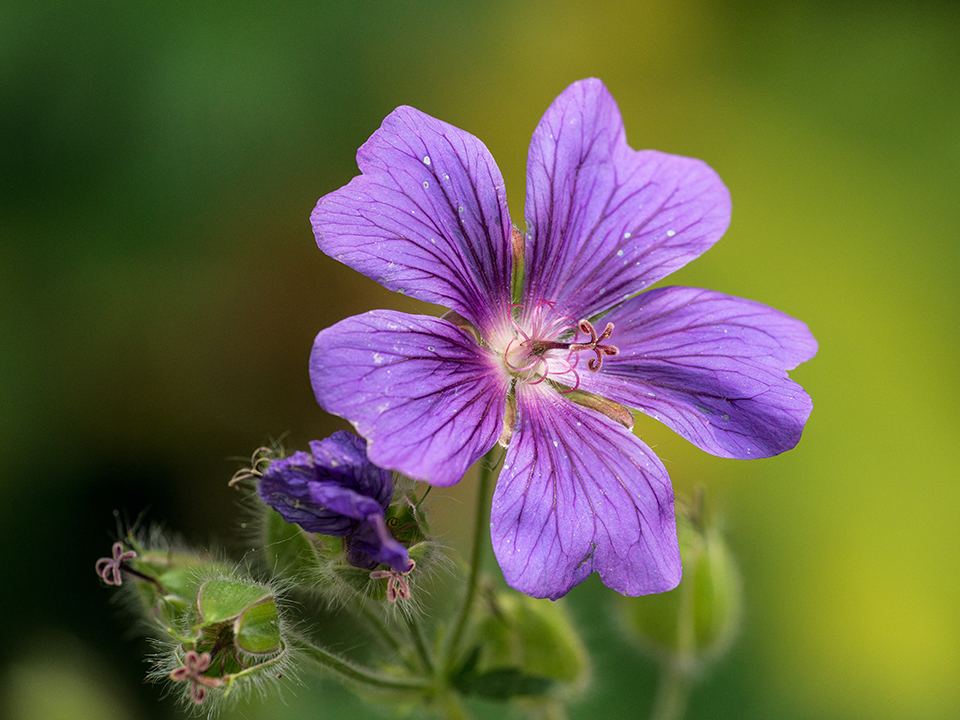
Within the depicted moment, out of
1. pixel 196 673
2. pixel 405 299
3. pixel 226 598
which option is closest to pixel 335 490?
pixel 226 598

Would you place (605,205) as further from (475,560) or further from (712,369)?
(475,560)

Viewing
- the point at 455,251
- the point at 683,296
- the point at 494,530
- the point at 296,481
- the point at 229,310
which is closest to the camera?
the point at 296,481

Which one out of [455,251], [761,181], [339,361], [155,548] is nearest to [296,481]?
[339,361]

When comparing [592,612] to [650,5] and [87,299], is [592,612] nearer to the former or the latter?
[87,299]

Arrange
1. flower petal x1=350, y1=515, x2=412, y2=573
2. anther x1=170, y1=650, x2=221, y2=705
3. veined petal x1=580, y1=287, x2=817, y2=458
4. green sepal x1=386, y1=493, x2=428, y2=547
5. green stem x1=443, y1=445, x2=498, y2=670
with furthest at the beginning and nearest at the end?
green stem x1=443, y1=445, x2=498, y2=670
veined petal x1=580, y1=287, x2=817, y2=458
green sepal x1=386, y1=493, x2=428, y2=547
anther x1=170, y1=650, x2=221, y2=705
flower petal x1=350, y1=515, x2=412, y2=573

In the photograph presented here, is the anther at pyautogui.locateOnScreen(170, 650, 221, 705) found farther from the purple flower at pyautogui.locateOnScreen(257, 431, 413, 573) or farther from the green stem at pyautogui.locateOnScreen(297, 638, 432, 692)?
the purple flower at pyautogui.locateOnScreen(257, 431, 413, 573)

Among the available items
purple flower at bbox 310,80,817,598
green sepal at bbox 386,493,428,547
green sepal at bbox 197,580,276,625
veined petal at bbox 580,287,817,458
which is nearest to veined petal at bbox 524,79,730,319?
purple flower at bbox 310,80,817,598

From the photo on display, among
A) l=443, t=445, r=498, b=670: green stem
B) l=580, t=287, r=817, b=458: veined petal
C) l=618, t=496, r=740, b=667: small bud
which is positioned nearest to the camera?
l=580, t=287, r=817, b=458: veined petal
